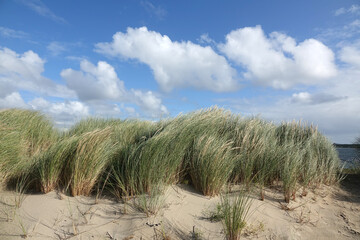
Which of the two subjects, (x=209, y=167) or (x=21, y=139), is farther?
(x=21, y=139)

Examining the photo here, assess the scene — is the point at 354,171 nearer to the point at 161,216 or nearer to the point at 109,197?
the point at 161,216

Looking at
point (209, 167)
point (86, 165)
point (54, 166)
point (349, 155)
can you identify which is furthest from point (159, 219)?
point (349, 155)

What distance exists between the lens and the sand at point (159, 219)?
3.55 meters

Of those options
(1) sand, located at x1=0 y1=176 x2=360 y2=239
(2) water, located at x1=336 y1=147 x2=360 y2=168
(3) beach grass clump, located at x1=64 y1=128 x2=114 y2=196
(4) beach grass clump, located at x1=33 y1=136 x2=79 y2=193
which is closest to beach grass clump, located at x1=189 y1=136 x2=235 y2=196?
(1) sand, located at x1=0 y1=176 x2=360 y2=239

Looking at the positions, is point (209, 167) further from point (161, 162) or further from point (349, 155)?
point (349, 155)

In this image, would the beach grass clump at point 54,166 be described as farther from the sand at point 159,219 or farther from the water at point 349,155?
the water at point 349,155

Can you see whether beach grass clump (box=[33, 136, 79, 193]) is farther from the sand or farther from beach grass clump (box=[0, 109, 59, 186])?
beach grass clump (box=[0, 109, 59, 186])

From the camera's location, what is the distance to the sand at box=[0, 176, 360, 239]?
11.6 feet

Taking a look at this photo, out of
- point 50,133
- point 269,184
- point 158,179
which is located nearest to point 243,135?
point 269,184

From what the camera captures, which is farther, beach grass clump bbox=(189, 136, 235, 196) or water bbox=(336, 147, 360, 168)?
water bbox=(336, 147, 360, 168)

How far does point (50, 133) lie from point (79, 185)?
500cm

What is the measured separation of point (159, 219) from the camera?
148 inches

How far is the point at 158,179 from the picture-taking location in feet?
14.2

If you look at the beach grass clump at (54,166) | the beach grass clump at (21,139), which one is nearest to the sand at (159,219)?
the beach grass clump at (54,166)
